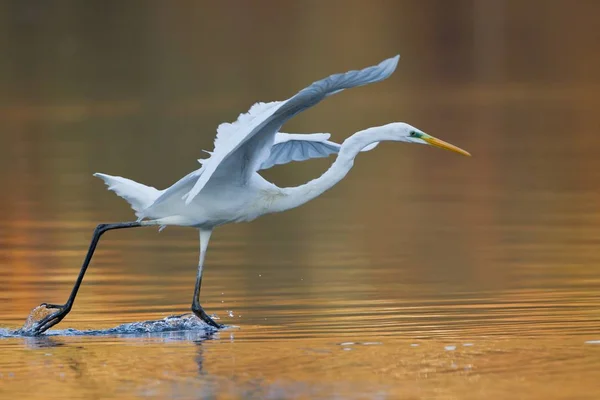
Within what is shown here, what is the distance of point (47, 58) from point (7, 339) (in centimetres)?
3664

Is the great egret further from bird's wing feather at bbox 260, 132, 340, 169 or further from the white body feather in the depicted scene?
bird's wing feather at bbox 260, 132, 340, 169

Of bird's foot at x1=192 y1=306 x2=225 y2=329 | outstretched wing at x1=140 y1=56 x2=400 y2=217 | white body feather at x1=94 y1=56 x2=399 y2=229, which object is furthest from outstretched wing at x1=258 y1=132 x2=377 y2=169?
bird's foot at x1=192 y1=306 x2=225 y2=329

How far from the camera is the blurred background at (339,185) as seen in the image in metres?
13.1

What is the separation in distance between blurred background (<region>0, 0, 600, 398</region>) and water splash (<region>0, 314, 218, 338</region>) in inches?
13.2

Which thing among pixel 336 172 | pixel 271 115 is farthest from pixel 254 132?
pixel 336 172

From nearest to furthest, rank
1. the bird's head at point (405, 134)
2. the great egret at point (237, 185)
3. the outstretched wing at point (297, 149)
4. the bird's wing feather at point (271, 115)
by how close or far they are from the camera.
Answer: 1. the bird's wing feather at point (271, 115)
2. the great egret at point (237, 185)
3. the bird's head at point (405, 134)
4. the outstretched wing at point (297, 149)

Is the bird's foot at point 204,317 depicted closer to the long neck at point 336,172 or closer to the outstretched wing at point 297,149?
the long neck at point 336,172

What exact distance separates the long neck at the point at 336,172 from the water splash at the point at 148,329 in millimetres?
1098

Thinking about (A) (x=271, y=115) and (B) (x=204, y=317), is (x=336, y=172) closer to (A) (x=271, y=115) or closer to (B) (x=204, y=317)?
(A) (x=271, y=115)

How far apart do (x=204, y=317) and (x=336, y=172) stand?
152cm

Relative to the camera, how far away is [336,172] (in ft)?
40.8

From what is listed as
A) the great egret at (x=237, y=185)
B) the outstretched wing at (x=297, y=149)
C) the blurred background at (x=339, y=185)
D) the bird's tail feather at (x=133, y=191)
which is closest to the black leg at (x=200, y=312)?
the great egret at (x=237, y=185)

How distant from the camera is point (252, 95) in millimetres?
35906

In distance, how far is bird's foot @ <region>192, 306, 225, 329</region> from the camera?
40.6ft
